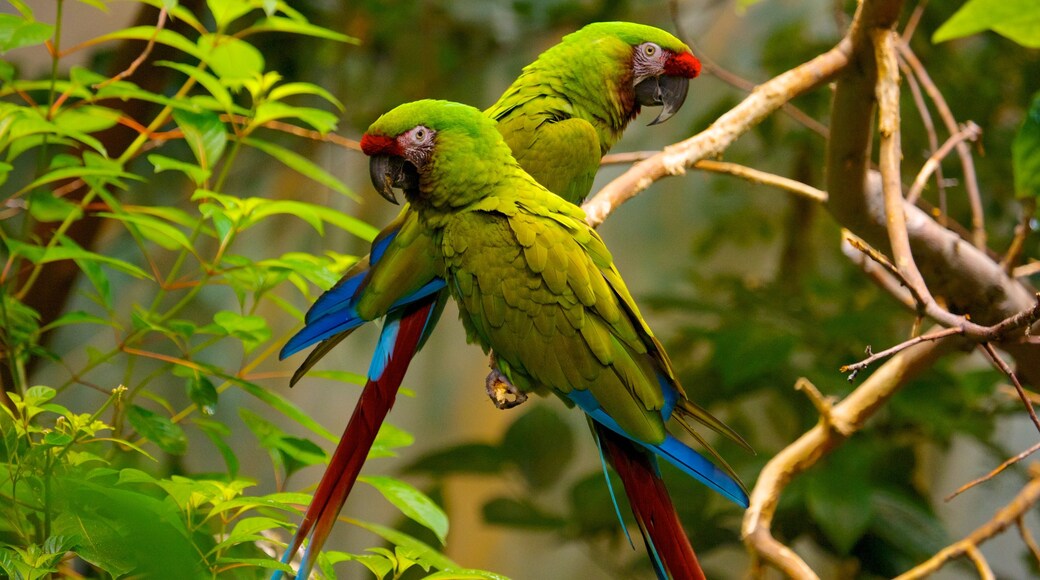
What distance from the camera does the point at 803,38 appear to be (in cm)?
231

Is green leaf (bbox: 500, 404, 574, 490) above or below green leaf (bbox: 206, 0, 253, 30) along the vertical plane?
below

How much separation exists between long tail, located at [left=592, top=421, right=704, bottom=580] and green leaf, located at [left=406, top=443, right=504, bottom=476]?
4.69 ft

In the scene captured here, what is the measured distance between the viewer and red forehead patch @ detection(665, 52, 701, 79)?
36.8 inches

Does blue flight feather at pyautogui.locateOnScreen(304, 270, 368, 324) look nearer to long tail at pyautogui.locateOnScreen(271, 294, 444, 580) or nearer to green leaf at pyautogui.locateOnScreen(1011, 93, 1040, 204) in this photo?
long tail at pyautogui.locateOnScreen(271, 294, 444, 580)

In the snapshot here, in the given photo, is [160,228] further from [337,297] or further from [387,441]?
[387,441]

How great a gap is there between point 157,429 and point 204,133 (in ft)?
1.06

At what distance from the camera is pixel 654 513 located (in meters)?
0.66

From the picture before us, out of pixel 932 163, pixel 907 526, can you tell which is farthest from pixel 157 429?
pixel 907 526

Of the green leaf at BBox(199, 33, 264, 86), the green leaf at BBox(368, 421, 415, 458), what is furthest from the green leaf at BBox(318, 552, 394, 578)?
the green leaf at BBox(199, 33, 264, 86)

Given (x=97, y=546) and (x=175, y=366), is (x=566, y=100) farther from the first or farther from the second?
(x=97, y=546)

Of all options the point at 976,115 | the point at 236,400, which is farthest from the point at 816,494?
the point at 236,400

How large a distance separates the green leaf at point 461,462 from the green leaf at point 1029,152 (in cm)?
148

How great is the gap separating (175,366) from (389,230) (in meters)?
0.27

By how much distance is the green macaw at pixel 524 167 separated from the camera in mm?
761
